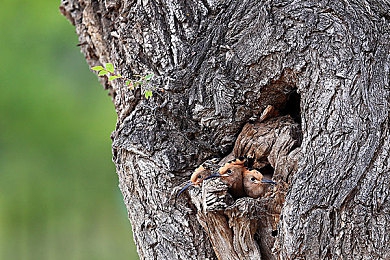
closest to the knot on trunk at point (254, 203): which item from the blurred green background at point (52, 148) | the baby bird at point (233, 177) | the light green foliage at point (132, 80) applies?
the baby bird at point (233, 177)

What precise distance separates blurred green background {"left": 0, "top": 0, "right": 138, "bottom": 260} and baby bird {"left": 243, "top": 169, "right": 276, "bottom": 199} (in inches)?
114

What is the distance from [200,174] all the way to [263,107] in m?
0.21

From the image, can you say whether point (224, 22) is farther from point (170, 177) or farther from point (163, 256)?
point (163, 256)

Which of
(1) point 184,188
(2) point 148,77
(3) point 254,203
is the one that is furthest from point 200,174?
(2) point 148,77

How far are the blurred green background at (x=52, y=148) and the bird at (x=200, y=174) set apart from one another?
2.84 m

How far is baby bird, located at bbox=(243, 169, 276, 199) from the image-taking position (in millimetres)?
1220

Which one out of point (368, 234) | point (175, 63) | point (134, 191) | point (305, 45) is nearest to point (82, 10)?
point (175, 63)

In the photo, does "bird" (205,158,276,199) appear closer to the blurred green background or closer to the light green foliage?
the light green foliage

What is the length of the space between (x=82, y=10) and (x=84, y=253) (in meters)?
3.10

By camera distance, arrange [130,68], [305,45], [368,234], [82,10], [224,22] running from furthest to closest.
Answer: [82,10] → [130,68] → [224,22] → [305,45] → [368,234]

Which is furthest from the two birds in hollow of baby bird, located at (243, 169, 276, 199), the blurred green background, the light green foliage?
the blurred green background

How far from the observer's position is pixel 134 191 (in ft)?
4.46

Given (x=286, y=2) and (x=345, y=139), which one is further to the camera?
(x=286, y=2)

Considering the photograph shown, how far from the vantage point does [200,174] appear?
4.16 ft
